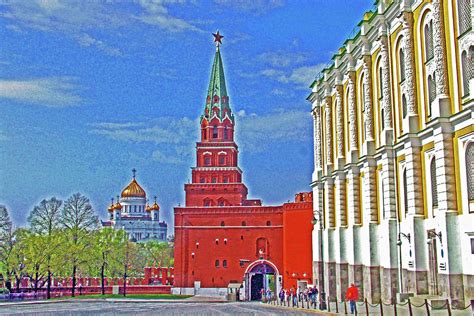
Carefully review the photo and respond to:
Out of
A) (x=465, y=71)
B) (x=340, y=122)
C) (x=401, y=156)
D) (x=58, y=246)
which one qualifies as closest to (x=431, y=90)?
(x=465, y=71)

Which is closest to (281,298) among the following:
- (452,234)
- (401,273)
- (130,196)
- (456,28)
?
(401,273)

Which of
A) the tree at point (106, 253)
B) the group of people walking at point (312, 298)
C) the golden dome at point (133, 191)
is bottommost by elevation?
the group of people walking at point (312, 298)

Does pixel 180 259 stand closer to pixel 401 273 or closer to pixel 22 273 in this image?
pixel 22 273

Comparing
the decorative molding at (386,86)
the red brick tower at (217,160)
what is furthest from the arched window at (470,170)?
the red brick tower at (217,160)

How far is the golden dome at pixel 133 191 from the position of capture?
12800 cm

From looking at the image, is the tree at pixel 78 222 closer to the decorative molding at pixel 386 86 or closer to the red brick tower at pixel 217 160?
the red brick tower at pixel 217 160

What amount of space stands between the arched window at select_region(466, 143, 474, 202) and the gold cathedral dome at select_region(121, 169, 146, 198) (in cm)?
10784

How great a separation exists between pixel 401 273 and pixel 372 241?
155 inches

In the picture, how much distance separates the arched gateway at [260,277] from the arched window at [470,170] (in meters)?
45.0

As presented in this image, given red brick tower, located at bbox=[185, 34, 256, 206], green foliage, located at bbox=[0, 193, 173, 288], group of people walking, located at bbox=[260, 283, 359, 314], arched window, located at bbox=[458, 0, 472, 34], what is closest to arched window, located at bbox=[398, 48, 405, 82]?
arched window, located at bbox=[458, 0, 472, 34]

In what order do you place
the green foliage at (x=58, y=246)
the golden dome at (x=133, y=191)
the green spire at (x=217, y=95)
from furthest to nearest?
the golden dome at (x=133, y=191) → the green spire at (x=217, y=95) → the green foliage at (x=58, y=246)

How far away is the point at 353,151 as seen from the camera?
35531mm

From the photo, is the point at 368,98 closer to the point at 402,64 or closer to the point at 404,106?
the point at 402,64

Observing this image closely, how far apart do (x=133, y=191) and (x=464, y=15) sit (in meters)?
111
